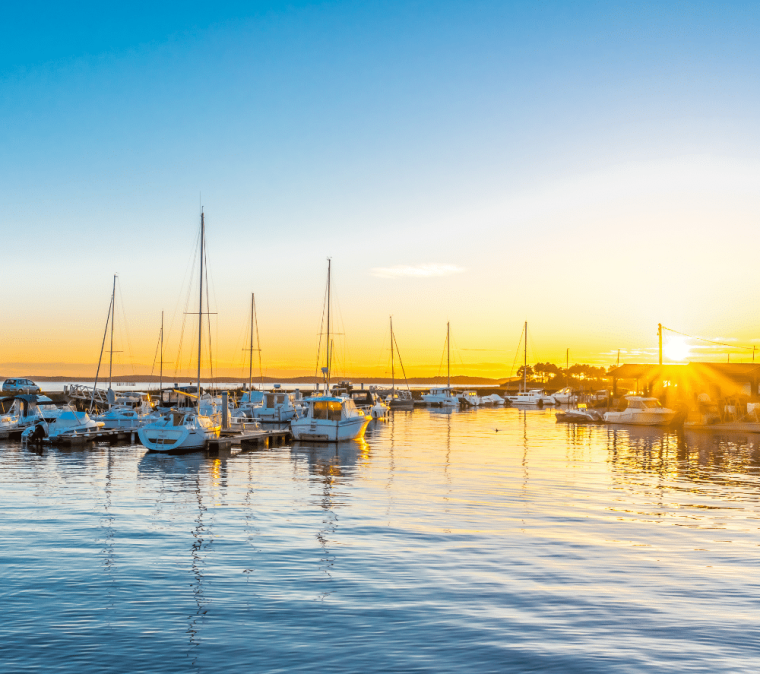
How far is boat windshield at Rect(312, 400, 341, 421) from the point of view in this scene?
50.0 m

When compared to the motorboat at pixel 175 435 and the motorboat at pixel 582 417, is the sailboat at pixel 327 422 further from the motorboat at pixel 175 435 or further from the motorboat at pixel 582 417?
the motorboat at pixel 582 417

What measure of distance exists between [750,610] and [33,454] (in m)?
40.3

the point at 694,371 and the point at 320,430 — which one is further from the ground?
the point at 694,371

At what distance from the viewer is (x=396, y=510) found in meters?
23.3

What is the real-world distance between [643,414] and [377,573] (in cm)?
6491

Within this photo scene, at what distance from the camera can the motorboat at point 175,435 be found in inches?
1635

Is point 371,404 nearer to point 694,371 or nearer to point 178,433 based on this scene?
point 694,371

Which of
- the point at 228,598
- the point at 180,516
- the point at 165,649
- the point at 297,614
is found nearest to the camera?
the point at 165,649

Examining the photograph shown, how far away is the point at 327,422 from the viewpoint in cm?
4900

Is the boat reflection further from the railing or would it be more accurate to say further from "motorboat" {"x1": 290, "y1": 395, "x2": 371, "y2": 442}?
the railing

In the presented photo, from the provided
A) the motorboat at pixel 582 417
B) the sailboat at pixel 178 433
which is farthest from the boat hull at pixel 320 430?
the motorboat at pixel 582 417

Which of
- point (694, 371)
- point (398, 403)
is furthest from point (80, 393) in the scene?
point (694, 371)

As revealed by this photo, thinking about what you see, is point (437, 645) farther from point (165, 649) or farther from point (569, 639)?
point (165, 649)

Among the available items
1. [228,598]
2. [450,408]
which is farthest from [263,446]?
[450,408]
